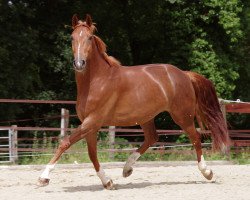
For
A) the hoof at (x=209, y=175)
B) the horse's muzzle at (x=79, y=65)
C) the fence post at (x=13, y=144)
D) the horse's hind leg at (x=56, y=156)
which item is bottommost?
the fence post at (x=13, y=144)

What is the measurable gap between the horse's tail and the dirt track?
66 cm

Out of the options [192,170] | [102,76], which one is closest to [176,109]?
[102,76]

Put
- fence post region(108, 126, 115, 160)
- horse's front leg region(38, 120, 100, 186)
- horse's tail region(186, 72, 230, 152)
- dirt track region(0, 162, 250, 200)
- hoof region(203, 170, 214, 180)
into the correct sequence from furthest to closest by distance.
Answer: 1. fence post region(108, 126, 115, 160)
2. horse's tail region(186, 72, 230, 152)
3. hoof region(203, 170, 214, 180)
4. horse's front leg region(38, 120, 100, 186)
5. dirt track region(0, 162, 250, 200)

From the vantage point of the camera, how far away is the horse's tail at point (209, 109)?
856cm

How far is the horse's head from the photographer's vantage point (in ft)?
23.3

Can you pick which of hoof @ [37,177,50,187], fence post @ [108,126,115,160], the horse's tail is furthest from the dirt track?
fence post @ [108,126,115,160]

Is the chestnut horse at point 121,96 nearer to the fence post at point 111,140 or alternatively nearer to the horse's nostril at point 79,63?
the horse's nostril at point 79,63

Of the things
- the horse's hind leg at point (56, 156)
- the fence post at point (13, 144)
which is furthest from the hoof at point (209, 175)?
the fence post at point (13, 144)

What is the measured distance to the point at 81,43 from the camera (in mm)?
7242

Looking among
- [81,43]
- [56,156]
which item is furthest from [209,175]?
[81,43]

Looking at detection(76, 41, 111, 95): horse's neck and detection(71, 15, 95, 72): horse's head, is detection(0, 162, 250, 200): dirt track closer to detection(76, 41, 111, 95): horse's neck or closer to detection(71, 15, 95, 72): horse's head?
detection(76, 41, 111, 95): horse's neck

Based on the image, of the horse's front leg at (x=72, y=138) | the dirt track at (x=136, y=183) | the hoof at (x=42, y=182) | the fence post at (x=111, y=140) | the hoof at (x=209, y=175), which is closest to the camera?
the dirt track at (x=136, y=183)

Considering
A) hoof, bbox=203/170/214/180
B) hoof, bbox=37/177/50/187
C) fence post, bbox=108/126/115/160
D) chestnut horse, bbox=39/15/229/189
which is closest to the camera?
hoof, bbox=37/177/50/187

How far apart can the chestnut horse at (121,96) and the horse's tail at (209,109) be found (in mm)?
15
